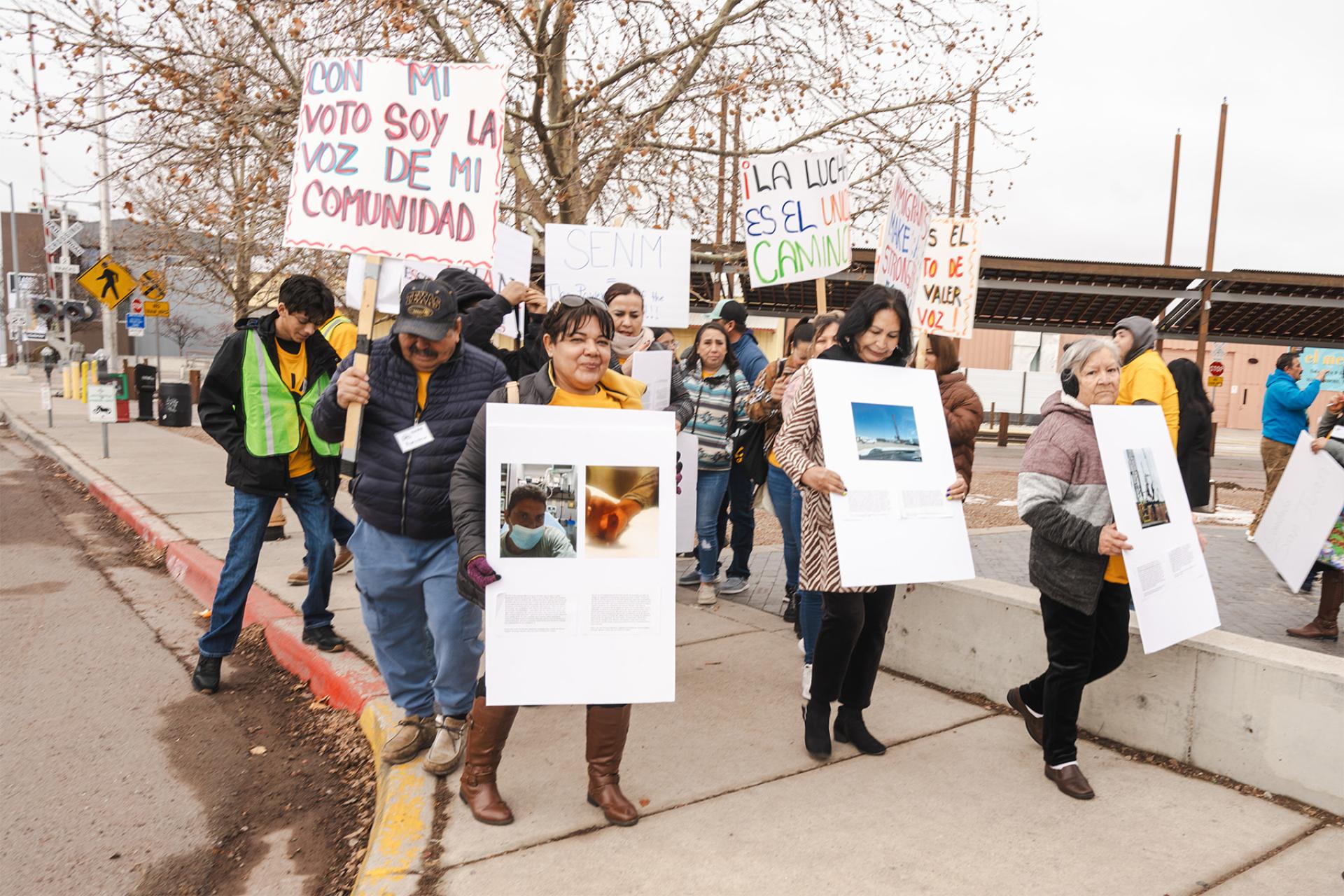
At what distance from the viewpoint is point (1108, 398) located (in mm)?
3375

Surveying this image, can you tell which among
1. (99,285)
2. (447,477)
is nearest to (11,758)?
(447,477)

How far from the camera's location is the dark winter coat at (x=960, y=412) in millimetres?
5219

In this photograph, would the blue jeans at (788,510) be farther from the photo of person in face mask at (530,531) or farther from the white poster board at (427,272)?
the photo of person in face mask at (530,531)

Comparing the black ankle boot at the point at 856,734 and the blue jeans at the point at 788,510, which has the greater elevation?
the blue jeans at the point at 788,510

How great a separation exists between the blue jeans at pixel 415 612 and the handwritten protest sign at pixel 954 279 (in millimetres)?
3587

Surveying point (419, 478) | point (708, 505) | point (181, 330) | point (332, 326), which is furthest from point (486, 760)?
point (181, 330)

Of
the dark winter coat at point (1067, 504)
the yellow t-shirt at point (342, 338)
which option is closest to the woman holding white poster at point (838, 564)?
the dark winter coat at point (1067, 504)

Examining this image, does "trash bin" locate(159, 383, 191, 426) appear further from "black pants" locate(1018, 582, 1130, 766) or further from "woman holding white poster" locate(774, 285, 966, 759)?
"black pants" locate(1018, 582, 1130, 766)

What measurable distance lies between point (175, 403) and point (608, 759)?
67.1 feet

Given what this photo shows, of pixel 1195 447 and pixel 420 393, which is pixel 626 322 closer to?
pixel 420 393

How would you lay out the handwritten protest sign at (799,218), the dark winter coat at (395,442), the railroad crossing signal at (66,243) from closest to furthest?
1. the dark winter coat at (395,442)
2. the handwritten protest sign at (799,218)
3. the railroad crossing signal at (66,243)

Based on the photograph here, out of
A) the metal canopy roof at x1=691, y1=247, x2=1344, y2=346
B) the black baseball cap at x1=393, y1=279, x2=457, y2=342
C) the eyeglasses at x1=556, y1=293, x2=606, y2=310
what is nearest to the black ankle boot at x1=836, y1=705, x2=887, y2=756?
the eyeglasses at x1=556, y1=293, x2=606, y2=310

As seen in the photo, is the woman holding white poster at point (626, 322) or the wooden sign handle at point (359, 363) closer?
the wooden sign handle at point (359, 363)

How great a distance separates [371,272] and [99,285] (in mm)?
15648
